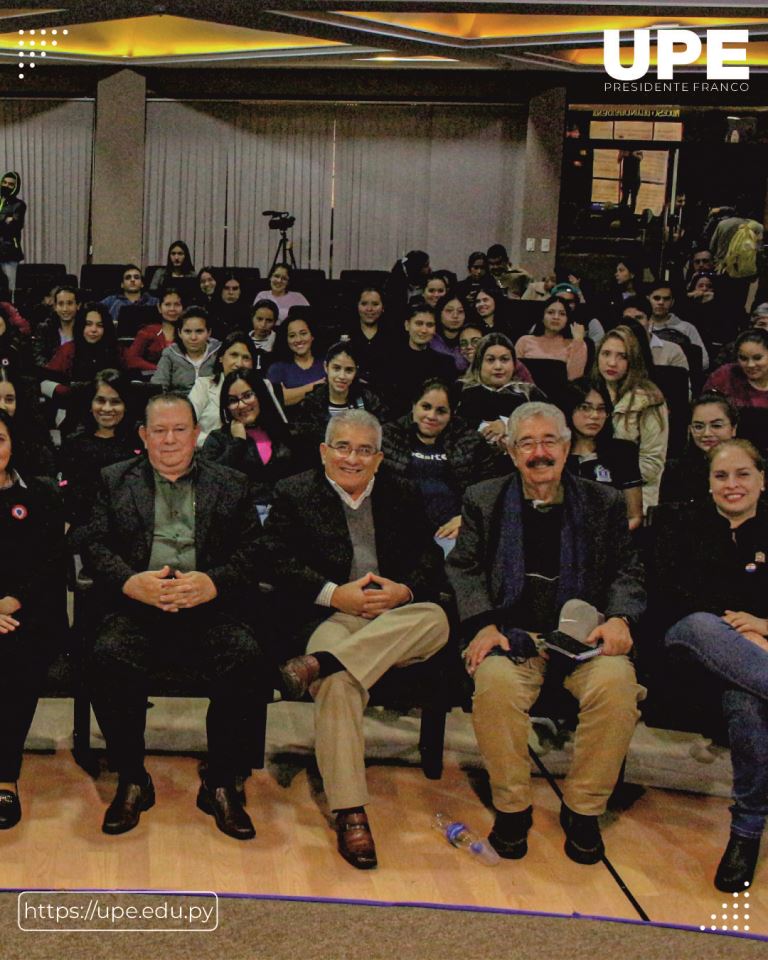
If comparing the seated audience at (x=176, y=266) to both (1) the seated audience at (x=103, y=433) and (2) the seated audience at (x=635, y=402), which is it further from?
(2) the seated audience at (x=635, y=402)

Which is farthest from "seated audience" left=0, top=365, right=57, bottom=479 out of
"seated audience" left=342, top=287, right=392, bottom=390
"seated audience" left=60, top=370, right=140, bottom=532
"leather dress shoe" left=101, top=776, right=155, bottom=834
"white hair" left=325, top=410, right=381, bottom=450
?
"seated audience" left=342, top=287, right=392, bottom=390

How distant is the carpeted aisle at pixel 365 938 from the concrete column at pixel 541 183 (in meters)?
8.06

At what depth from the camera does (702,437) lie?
3.80 meters

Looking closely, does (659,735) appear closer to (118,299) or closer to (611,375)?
(611,375)

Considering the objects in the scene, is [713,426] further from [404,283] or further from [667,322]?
[404,283]

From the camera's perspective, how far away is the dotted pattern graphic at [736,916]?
2471 mm

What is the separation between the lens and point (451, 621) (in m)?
3.10

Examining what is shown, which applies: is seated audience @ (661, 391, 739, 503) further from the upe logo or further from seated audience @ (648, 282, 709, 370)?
the upe logo

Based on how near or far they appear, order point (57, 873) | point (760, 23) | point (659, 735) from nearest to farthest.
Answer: point (57, 873) → point (659, 735) → point (760, 23)

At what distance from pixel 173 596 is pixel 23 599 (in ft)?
1.28

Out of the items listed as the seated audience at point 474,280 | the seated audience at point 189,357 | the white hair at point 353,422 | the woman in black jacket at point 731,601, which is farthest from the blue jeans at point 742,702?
the seated audience at point 474,280

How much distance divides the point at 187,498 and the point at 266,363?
110 inches

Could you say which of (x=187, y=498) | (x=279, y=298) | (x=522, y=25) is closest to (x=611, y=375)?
(x=187, y=498)


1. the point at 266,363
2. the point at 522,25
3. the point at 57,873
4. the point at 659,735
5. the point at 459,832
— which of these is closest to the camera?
the point at 57,873
